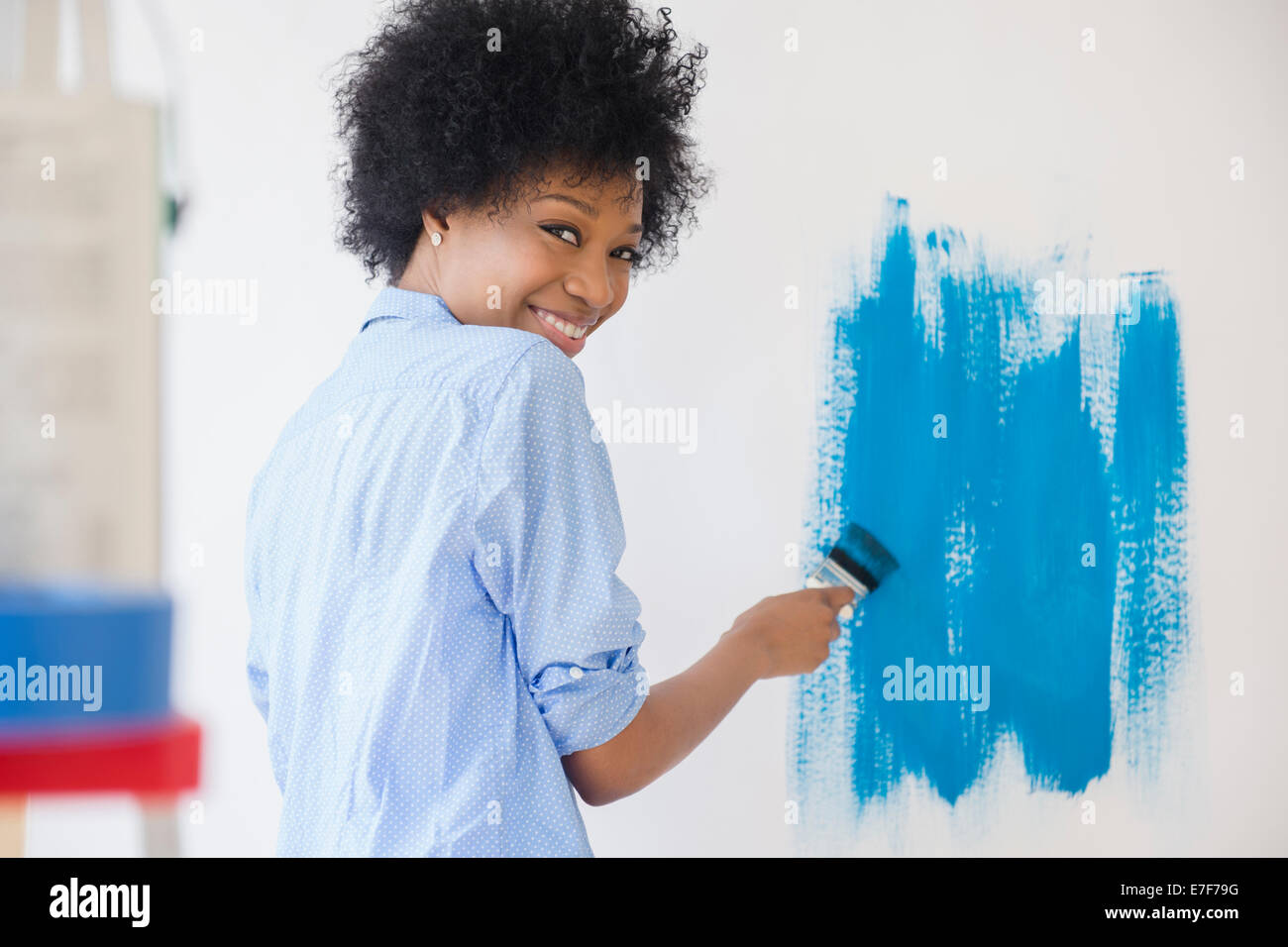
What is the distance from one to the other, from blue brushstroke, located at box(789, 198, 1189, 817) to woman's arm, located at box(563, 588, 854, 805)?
0.20 feet

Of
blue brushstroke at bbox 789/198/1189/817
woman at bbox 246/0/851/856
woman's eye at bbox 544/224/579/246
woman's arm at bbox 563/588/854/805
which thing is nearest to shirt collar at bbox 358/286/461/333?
woman at bbox 246/0/851/856

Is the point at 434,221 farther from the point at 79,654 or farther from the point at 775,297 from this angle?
the point at 79,654

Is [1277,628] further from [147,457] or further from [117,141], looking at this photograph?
[117,141]

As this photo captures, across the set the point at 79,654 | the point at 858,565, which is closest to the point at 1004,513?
the point at 858,565

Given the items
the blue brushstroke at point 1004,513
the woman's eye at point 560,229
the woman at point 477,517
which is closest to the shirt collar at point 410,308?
the woman at point 477,517

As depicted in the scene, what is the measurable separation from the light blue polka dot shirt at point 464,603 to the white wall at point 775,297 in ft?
1.61

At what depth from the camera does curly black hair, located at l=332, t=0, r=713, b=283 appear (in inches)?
34.2

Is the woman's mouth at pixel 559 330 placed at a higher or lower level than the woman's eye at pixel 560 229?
lower

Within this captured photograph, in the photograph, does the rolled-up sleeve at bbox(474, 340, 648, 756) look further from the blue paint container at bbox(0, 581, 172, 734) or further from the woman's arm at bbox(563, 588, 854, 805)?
the blue paint container at bbox(0, 581, 172, 734)

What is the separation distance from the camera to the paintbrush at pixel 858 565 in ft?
3.82

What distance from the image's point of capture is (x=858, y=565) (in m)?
1.16

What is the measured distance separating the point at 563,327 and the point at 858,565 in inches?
18.6

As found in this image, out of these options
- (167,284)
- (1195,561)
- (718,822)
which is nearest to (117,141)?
(167,284)

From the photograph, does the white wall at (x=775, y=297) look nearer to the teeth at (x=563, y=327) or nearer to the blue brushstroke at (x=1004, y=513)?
the blue brushstroke at (x=1004, y=513)
